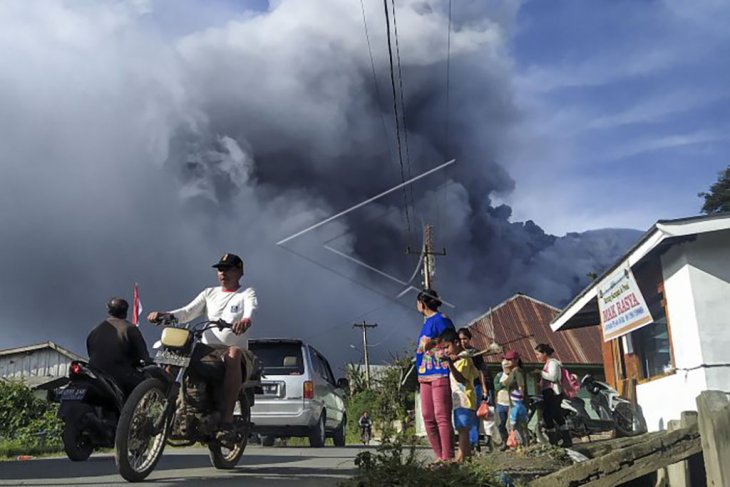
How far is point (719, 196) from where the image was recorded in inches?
2552

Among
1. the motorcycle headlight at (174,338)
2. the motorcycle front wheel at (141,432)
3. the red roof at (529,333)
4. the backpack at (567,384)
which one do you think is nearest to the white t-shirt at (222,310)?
the motorcycle headlight at (174,338)

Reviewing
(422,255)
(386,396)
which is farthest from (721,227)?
(386,396)

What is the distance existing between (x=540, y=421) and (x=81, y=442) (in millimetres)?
7332

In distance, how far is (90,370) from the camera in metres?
6.99

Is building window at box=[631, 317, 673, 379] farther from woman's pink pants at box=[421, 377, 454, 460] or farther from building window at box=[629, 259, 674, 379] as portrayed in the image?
woman's pink pants at box=[421, 377, 454, 460]

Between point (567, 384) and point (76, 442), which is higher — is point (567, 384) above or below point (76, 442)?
above

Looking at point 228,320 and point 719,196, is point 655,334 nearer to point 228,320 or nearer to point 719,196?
point 228,320

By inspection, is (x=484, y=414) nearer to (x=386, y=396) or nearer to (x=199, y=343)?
(x=199, y=343)

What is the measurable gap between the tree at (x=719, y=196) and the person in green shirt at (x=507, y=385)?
59991 mm

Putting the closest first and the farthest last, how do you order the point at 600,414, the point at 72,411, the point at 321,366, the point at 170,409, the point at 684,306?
the point at 170,409 < the point at 72,411 < the point at 684,306 < the point at 321,366 < the point at 600,414

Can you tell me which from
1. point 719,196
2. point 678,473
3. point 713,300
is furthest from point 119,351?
point 719,196

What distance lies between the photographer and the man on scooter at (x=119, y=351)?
23.2 ft

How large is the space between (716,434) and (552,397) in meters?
6.47

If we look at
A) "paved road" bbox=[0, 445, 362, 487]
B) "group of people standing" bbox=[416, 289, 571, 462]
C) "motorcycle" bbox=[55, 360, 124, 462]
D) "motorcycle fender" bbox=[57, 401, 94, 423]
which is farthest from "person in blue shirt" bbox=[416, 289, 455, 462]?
"motorcycle fender" bbox=[57, 401, 94, 423]
